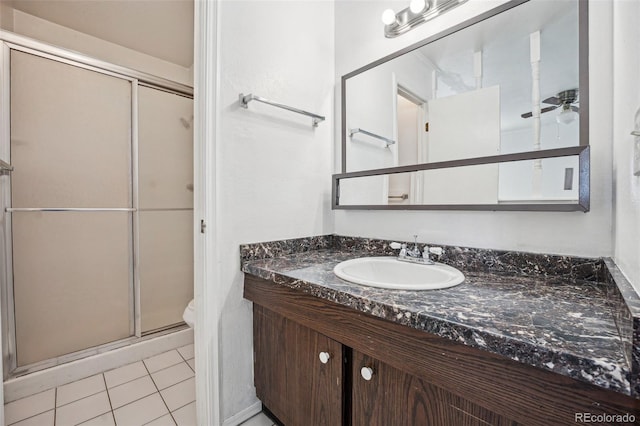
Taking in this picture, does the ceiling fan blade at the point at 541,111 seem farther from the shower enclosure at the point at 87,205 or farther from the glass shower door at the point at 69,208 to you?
the glass shower door at the point at 69,208

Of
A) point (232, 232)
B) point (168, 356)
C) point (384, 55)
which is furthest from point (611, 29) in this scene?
point (168, 356)

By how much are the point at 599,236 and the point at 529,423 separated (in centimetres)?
73

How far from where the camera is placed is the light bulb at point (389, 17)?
136 centimetres

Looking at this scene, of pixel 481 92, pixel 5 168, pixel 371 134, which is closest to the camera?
pixel 481 92

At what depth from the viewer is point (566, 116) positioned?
0.96 meters

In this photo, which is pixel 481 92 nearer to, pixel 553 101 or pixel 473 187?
pixel 553 101

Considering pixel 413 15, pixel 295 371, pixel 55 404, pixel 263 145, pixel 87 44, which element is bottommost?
pixel 55 404

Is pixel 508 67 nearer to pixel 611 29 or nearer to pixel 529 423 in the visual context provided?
pixel 611 29

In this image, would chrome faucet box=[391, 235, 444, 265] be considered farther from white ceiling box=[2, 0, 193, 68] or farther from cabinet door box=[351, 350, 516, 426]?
white ceiling box=[2, 0, 193, 68]

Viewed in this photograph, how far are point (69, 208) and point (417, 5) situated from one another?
239cm

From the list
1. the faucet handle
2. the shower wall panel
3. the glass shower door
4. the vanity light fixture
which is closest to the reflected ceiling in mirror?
the vanity light fixture

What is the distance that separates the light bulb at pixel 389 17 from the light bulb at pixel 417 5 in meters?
0.10

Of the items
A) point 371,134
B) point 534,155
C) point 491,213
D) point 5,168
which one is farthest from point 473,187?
point 5,168

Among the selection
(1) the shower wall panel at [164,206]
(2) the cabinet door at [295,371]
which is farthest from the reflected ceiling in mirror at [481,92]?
(1) the shower wall panel at [164,206]
